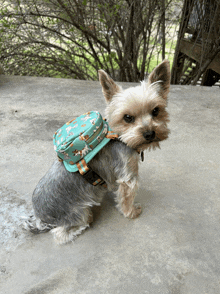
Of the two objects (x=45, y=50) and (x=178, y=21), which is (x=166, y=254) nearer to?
(x=178, y=21)

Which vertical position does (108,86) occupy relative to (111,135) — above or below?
above

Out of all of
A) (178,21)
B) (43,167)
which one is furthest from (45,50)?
(43,167)

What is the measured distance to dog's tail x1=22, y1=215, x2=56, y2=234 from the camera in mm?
2158

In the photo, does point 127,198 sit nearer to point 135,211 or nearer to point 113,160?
point 135,211

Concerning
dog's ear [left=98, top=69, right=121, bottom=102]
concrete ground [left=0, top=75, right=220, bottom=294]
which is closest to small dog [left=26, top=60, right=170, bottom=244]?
dog's ear [left=98, top=69, right=121, bottom=102]

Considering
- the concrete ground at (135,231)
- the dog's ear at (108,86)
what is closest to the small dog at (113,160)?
the dog's ear at (108,86)

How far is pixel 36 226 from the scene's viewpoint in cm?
216

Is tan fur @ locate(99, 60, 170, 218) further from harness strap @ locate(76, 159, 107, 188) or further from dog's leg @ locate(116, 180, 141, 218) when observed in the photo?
harness strap @ locate(76, 159, 107, 188)

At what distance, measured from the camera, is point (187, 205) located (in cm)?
244

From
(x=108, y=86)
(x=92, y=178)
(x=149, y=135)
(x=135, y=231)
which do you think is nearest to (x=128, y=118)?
(x=149, y=135)

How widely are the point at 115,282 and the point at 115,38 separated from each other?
234 inches

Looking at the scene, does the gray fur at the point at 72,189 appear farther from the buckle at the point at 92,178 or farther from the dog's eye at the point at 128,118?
the dog's eye at the point at 128,118

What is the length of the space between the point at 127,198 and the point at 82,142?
0.74 meters

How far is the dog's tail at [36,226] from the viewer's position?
2158 millimetres
